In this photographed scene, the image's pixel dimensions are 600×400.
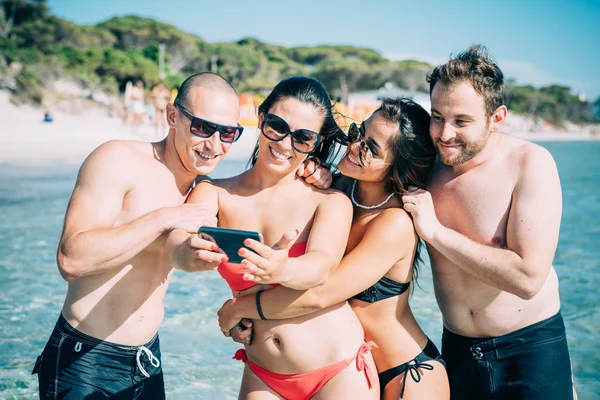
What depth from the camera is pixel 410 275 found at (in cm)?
299

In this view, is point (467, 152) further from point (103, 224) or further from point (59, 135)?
point (59, 135)

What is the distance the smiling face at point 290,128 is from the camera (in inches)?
109

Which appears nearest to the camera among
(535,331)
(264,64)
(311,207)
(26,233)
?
(311,207)

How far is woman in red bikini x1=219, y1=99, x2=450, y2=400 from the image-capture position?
9.02ft

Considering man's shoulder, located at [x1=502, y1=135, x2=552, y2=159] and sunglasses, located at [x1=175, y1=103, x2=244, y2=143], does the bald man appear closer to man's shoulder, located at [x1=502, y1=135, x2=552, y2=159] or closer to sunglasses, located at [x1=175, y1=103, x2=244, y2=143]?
sunglasses, located at [x1=175, y1=103, x2=244, y2=143]

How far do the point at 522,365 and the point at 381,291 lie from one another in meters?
0.93

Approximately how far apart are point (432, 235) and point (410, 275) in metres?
0.26

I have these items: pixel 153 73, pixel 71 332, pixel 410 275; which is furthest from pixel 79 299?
pixel 153 73

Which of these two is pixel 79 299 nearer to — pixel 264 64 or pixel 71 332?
pixel 71 332

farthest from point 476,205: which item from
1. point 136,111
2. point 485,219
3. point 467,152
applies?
point 136,111

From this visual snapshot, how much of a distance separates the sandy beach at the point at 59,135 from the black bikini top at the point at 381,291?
52.8ft

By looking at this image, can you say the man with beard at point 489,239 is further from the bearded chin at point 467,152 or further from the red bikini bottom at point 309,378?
the red bikini bottom at point 309,378

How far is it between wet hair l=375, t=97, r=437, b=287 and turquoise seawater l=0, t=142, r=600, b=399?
7.03ft

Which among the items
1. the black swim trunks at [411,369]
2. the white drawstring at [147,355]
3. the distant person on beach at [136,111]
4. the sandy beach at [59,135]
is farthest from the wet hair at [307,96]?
the distant person on beach at [136,111]
